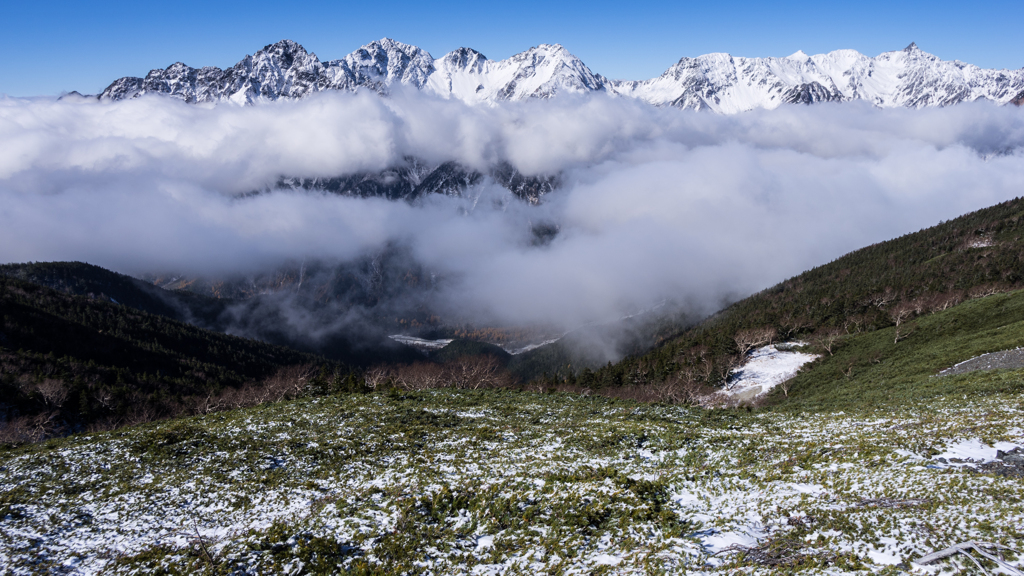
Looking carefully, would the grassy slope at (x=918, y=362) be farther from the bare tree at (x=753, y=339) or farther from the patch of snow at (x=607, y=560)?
the patch of snow at (x=607, y=560)

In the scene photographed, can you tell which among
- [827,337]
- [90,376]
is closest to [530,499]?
[827,337]

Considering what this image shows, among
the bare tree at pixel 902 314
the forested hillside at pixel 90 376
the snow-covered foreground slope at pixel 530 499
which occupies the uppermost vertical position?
the bare tree at pixel 902 314

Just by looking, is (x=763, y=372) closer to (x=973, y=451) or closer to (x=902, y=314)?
(x=902, y=314)

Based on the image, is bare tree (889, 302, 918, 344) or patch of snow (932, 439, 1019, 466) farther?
bare tree (889, 302, 918, 344)

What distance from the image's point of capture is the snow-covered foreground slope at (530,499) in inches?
547

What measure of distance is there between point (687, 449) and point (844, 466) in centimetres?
789

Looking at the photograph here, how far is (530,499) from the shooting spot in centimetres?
1883

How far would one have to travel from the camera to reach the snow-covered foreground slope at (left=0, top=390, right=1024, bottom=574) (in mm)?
13883

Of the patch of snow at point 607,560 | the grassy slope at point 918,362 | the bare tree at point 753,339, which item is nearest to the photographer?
the patch of snow at point 607,560

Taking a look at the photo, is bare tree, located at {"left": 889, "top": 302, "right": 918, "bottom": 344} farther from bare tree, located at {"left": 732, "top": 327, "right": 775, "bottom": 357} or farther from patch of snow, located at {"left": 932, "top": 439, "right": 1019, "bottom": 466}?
patch of snow, located at {"left": 932, "top": 439, "right": 1019, "bottom": 466}

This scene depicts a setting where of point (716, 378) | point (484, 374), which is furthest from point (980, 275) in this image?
point (484, 374)

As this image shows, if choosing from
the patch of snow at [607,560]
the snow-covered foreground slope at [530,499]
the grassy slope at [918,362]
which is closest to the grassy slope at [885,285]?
the grassy slope at [918,362]

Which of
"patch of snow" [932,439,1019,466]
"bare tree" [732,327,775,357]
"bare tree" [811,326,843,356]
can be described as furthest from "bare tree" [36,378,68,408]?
"bare tree" [811,326,843,356]

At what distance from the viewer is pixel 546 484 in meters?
20.2
